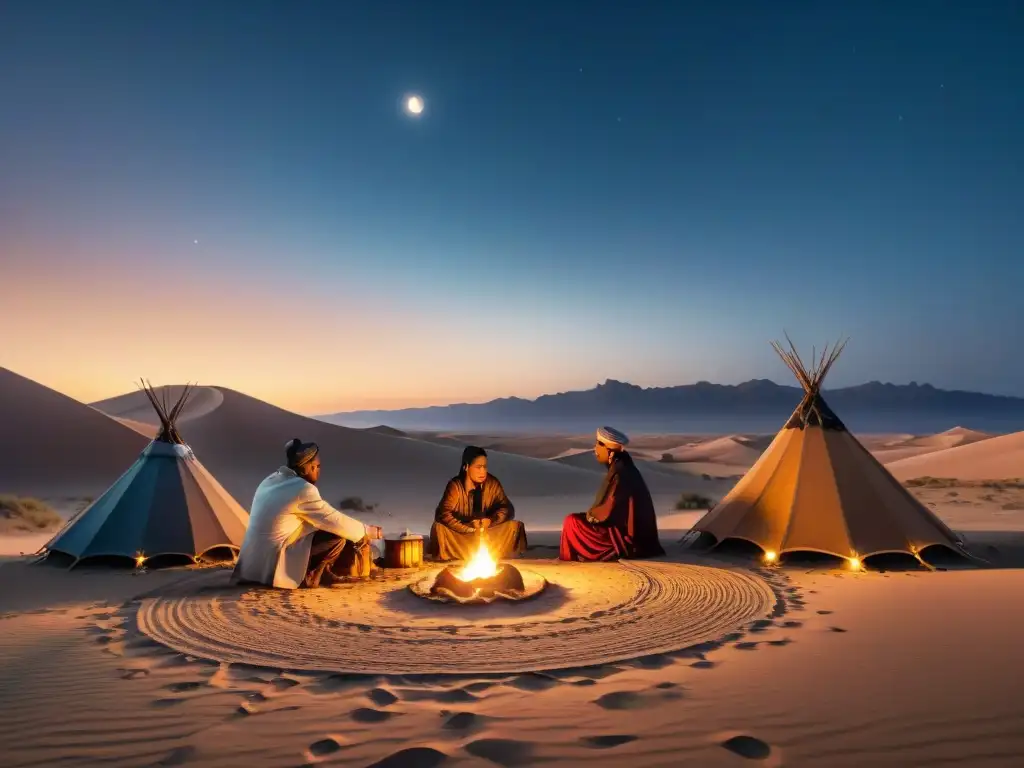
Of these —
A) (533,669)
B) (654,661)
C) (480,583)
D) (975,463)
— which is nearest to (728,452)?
(975,463)

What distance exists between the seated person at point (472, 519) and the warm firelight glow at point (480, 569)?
4.61 feet

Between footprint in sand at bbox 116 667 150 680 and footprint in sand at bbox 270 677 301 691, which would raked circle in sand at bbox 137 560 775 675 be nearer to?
footprint in sand at bbox 270 677 301 691

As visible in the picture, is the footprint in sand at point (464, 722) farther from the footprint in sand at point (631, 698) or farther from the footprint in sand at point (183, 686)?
the footprint in sand at point (183, 686)

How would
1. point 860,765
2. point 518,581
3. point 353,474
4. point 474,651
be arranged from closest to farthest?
point 860,765 → point 474,651 → point 518,581 → point 353,474

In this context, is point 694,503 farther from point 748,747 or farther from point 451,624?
point 748,747

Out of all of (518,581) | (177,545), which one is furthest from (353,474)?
(518,581)

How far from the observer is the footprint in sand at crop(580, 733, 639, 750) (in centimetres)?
305

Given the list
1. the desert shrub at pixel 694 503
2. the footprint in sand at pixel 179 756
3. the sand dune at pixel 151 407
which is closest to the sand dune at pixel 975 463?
the desert shrub at pixel 694 503

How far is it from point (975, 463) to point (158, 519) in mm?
26715

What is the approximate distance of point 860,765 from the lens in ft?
9.35

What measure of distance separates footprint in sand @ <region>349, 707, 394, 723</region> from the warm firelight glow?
2.24m

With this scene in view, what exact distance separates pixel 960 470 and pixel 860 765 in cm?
2575

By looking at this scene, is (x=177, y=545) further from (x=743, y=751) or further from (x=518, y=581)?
(x=743, y=751)

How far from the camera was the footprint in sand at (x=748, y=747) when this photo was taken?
9.70 feet
